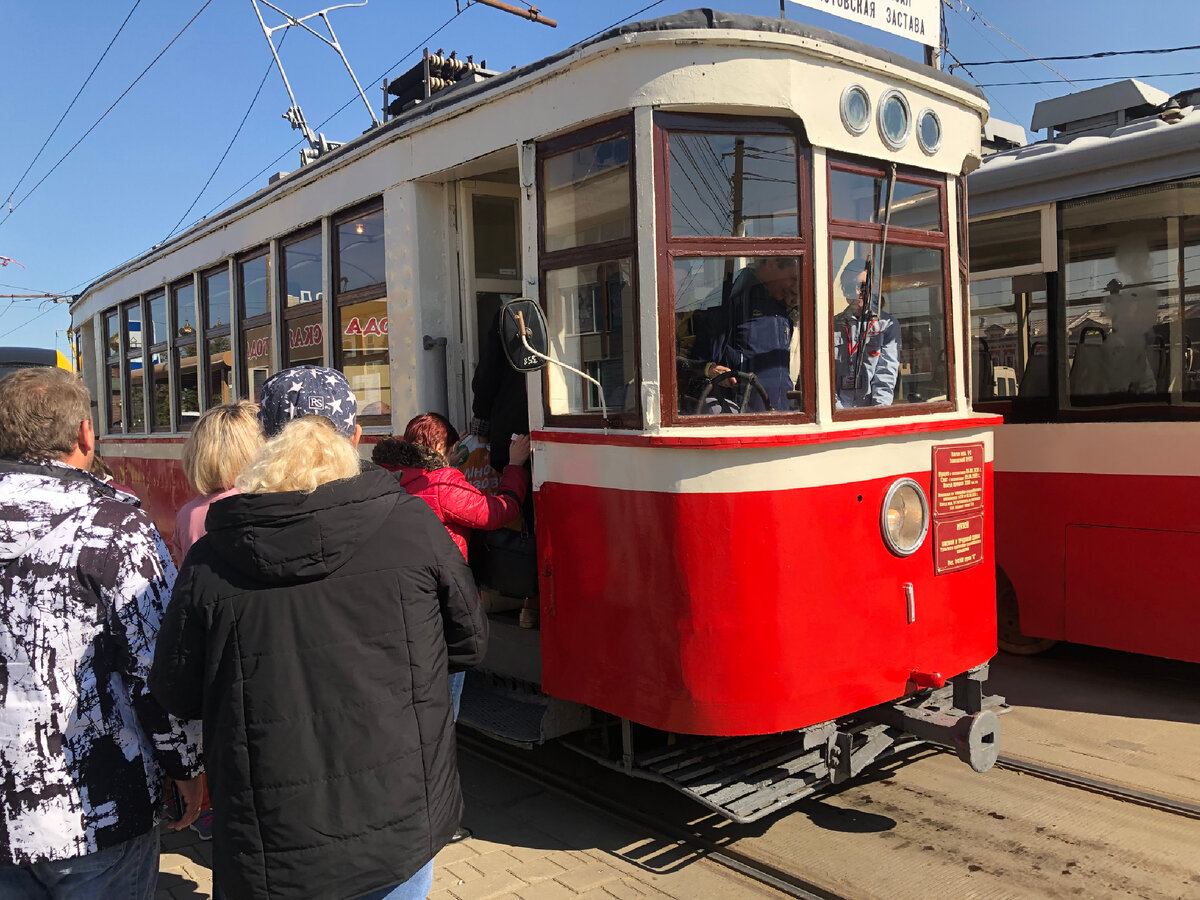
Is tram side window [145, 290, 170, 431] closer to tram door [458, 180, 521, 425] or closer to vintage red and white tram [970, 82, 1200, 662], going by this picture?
tram door [458, 180, 521, 425]

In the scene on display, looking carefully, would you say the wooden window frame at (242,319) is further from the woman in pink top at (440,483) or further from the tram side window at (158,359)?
the woman in pink top at (440,483)

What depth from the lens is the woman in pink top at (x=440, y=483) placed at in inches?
151

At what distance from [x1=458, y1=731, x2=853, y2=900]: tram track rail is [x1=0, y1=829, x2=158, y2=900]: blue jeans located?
86.9 inches

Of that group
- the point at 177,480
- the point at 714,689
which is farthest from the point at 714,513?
the point at 177,480

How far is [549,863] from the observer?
12.1 feet

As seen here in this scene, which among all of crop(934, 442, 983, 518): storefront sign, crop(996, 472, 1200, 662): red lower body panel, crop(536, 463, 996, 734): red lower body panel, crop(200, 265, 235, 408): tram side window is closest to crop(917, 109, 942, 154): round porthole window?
crop(934, 442, 983, 518): storefront sign

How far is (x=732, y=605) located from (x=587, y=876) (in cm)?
117

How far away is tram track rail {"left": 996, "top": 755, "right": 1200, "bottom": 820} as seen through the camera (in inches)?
155

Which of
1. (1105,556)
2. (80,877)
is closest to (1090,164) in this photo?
(1105,556)

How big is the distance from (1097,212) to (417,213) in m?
3.86

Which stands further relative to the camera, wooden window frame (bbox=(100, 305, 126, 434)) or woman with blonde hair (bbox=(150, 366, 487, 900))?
wooden window frame (bbox=(100, 305, 126, 434))

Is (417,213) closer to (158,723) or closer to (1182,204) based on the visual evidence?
(158,723)

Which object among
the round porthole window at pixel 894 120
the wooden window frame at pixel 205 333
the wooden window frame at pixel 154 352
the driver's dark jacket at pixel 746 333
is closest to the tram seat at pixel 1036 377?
the round porthole window at pixel 894 120

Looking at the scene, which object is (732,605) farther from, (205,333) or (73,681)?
(205,333)
